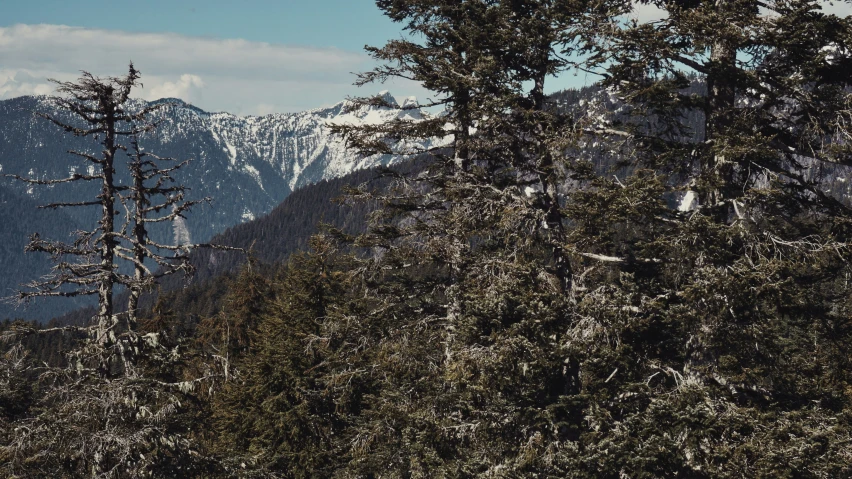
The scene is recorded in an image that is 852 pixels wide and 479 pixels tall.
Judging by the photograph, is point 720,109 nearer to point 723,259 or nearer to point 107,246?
point 723,259

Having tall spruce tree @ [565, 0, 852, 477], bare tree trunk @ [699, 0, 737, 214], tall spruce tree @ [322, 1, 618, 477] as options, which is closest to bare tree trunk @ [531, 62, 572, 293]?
tall spruce tree @ [322, 1, 618, 477]

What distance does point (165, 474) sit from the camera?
12.1m

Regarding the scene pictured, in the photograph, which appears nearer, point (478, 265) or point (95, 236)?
point (478, 265)

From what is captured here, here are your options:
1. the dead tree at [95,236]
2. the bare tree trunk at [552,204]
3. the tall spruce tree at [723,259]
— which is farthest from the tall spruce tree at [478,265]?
the dead tree at [95,236]

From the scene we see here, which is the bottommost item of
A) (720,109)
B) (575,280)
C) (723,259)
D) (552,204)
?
(575,280)

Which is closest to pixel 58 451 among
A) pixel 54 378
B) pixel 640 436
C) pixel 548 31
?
pixel 54 378

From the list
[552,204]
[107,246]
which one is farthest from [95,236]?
[552,204]

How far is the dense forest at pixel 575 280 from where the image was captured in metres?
9.10

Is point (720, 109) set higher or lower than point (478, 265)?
higher

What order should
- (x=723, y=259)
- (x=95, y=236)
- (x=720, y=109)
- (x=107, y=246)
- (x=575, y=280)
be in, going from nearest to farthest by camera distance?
1. (x=723, y=259)
2. (x=720, y=109)
3. (x=575, y=280)
4. (x=107, y=246)
5. (x=95, y=236)

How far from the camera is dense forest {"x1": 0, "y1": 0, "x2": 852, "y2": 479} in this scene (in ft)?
29.9

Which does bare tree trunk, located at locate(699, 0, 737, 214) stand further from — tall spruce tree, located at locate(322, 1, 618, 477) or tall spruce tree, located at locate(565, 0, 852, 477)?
tall spruce tree, located at locate(322, 1, 618, 477)

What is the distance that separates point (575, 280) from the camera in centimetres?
1234

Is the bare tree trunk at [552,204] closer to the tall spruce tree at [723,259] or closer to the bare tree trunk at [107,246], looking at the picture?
the tall spruce tree at [723,259]
